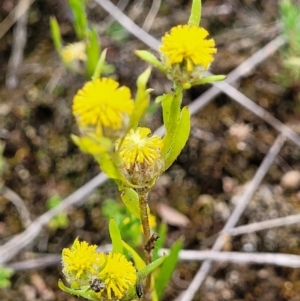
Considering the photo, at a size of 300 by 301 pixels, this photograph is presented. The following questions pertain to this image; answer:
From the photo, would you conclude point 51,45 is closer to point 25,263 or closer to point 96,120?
point 25,263

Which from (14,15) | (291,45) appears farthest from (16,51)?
(291,45)

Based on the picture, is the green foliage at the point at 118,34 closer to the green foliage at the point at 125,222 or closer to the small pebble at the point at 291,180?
the green foliage at the point at 125,222

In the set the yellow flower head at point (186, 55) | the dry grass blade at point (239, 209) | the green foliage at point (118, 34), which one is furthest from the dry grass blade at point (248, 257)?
the green foliage at point (118, 34)

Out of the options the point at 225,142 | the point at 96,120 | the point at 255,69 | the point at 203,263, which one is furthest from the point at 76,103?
the point at 255,69

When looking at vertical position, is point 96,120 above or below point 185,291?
Answer: above

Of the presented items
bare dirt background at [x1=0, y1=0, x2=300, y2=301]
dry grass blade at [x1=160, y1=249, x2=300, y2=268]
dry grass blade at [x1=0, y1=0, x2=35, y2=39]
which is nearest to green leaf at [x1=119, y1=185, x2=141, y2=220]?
dry grass blade at [x1=160, y1=249, x2=300, y2=268]

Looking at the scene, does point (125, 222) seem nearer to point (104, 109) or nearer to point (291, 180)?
point (104, 109)
